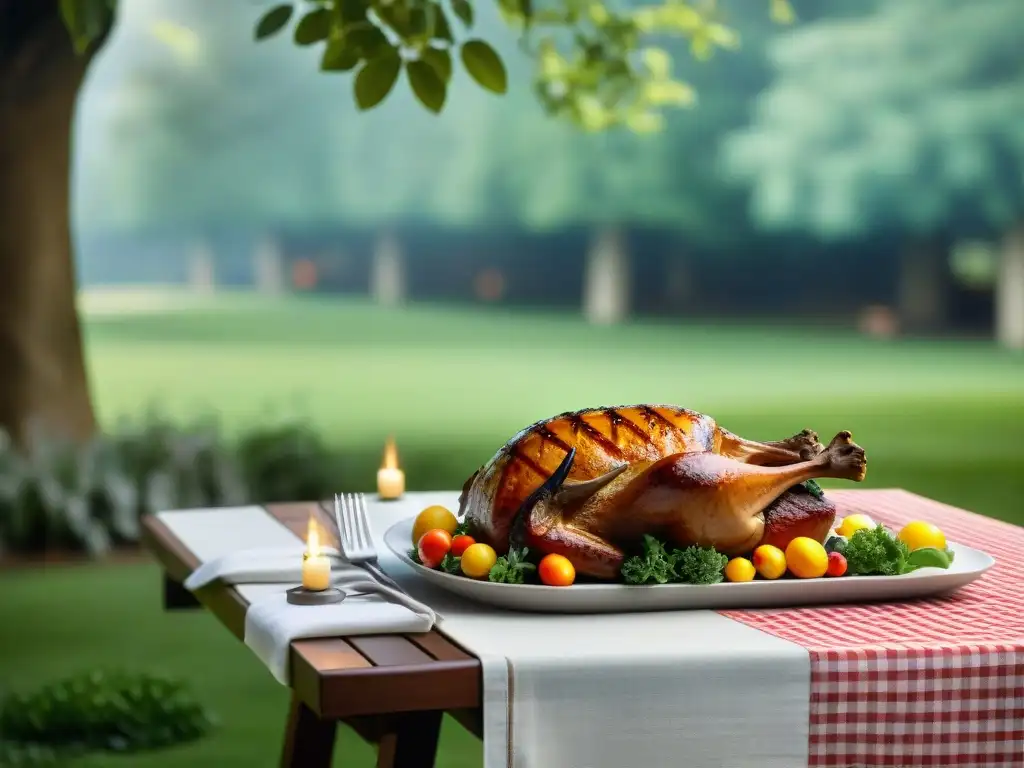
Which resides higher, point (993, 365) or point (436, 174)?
point (436, 174)

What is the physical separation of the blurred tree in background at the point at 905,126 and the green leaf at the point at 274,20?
606 inches

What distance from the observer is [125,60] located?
2231 centimetres

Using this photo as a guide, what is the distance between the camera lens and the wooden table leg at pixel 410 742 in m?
2.04

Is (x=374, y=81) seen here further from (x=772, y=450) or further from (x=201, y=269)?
(x=201, y=269)

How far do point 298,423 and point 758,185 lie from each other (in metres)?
13.6

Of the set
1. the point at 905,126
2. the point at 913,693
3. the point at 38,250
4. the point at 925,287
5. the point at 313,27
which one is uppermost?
the point at 905,126

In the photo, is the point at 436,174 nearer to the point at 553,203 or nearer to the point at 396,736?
the point at 553,203

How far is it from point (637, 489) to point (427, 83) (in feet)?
3.63

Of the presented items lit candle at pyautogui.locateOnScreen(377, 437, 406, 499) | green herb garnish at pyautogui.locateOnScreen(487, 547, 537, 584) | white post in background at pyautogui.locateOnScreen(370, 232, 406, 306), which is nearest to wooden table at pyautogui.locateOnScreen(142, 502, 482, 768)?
green herb garnish at pyautogui.locateOnScreen(487, 547, 537, 584)

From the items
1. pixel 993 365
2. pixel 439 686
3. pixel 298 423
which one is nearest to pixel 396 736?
pixel 439 686

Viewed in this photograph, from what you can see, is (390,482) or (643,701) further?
(390,482)

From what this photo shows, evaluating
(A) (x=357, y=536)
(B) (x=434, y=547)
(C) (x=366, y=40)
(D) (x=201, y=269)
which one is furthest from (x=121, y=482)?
(D) (x=201, y=269)

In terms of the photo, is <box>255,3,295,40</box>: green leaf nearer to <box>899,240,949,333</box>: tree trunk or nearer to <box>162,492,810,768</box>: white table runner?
<box>162,492,810,768</box>: white table runner

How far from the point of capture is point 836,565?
208 cm
